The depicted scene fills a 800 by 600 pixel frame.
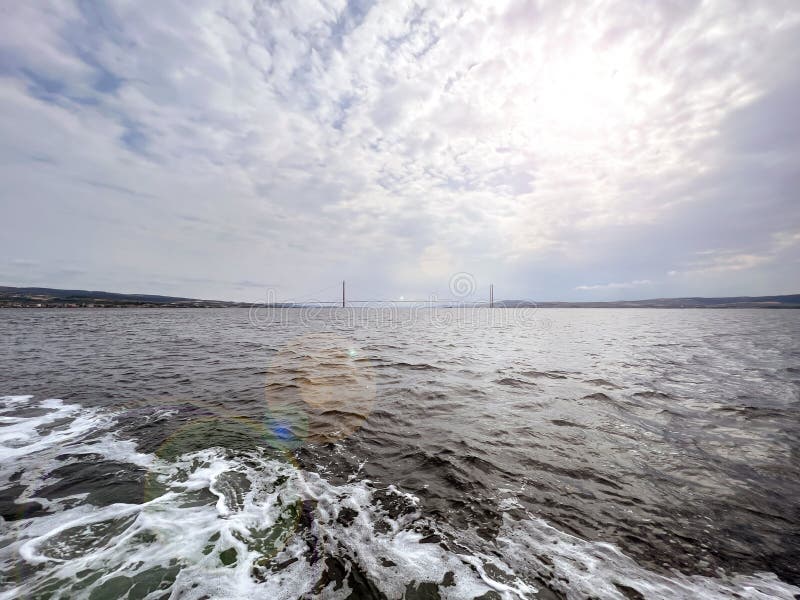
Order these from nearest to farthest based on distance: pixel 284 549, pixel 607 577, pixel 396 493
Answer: pixel 607 577 < pixel 284 549 < pixel 396 493

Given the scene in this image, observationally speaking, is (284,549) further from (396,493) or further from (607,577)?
(607,577)

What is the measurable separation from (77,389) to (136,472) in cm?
891

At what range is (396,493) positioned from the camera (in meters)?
5.22

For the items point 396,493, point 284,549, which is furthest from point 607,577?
point 284,549

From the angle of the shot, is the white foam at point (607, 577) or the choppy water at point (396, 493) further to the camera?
the choppy water at point (396, 493)

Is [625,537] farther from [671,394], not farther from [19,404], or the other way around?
[19,404]

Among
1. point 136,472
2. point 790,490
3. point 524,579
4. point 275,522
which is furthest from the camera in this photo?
point 136,472

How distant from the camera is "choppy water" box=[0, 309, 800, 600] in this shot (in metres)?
3.57

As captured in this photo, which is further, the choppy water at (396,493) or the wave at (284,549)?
the choppy water at (396,493)

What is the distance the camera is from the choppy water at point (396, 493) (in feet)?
11.7

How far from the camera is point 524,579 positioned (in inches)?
141

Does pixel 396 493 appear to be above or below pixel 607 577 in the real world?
below

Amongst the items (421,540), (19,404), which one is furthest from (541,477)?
(19,404)

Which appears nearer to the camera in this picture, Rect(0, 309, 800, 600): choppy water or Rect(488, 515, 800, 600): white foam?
Rect(488, 515, 800, 600): white foam
